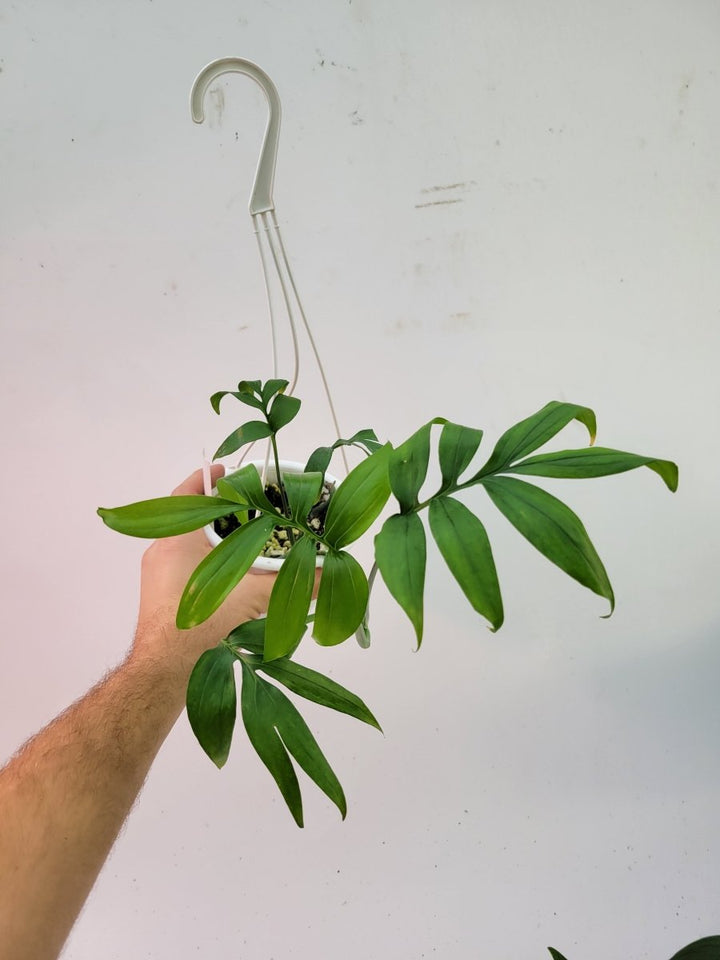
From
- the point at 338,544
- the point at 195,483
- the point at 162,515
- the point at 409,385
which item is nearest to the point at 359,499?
the point at 338,544

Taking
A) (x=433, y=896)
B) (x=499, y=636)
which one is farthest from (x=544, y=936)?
(x=499, y=636)

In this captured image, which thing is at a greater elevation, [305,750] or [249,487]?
[249,487]

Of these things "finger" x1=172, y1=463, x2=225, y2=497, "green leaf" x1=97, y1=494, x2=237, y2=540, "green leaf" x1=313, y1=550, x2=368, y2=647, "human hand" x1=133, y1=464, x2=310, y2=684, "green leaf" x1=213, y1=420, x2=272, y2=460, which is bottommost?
"human hand" x1=133, y1=464, x2=310, y2=684

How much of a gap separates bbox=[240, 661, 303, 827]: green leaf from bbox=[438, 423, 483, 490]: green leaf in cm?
22

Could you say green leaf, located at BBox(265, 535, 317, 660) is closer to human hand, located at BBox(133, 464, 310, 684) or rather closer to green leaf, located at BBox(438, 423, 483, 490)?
green leaf, located at BBox(438, 423, 483, 490)

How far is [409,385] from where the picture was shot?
4.00ft

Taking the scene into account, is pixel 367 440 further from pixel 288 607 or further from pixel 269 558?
pixel 288 607

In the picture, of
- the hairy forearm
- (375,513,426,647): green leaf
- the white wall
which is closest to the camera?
(375,513,426,647): green leaf

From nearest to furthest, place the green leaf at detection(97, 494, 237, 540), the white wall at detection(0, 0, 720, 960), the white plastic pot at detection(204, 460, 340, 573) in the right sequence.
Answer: the green leaf at detection(97, 494, 237, 540) < the white plastic pot at detection(204, 460, 340, 573) < the white wall at detection(0, 0, 720, 960)

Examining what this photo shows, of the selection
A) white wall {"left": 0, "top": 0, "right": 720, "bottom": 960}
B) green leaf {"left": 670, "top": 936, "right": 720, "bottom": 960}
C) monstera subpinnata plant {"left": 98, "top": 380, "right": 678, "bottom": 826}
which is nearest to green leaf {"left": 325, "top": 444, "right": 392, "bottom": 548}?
monstera subpinnata plant {"left": 98, "top": 380, "right": 678, "bottom": 826}

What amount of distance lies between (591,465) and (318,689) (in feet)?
0.87

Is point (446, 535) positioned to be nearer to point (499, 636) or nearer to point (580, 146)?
point (499, 636)

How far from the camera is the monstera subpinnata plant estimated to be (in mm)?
521

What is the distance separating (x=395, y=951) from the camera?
1.00 metres
